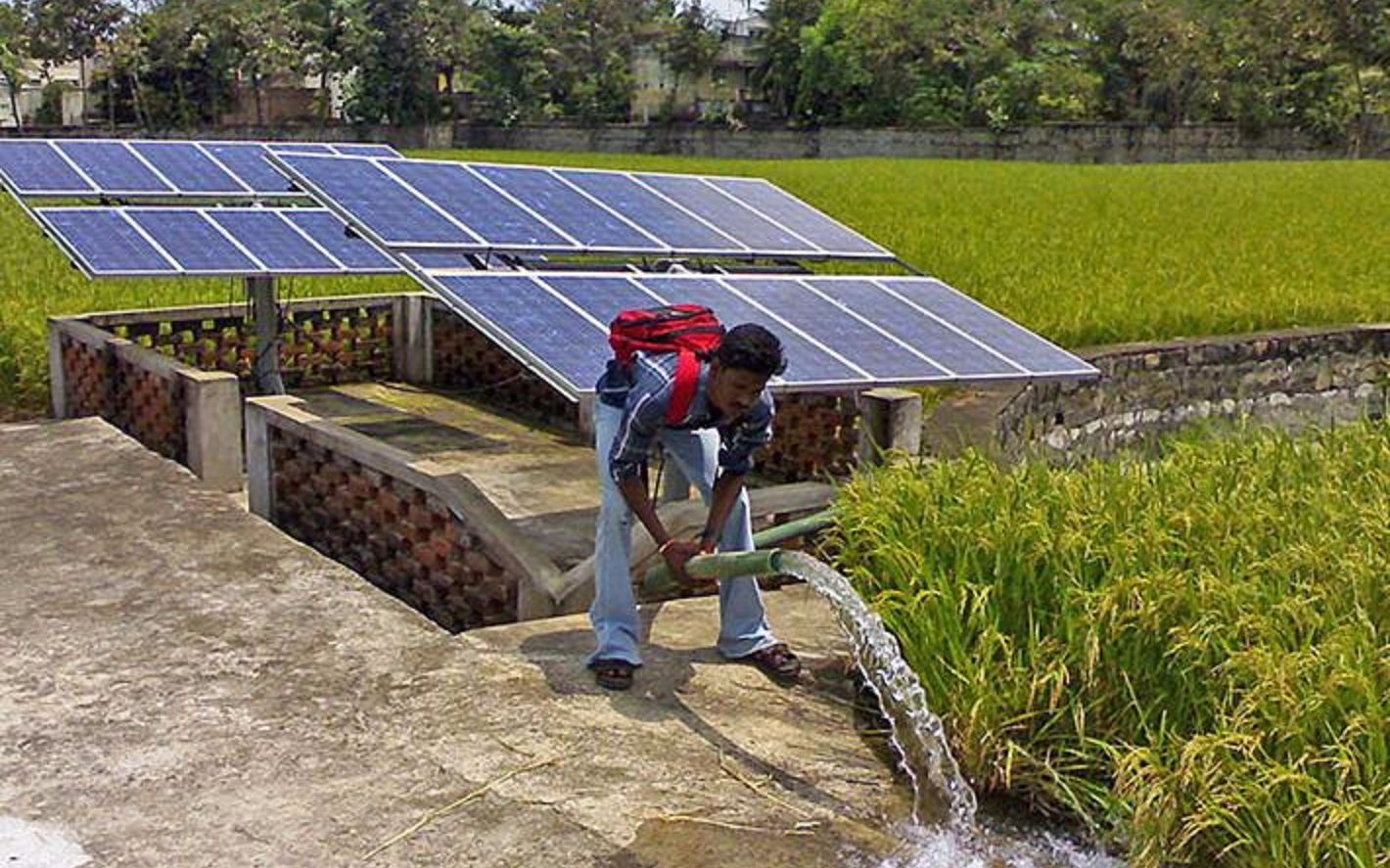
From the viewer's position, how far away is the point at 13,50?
59312 mm

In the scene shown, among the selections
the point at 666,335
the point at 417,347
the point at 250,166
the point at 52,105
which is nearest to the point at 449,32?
the point at 52,105

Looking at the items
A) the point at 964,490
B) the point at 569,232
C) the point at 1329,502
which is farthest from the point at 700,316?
the point at 569,232

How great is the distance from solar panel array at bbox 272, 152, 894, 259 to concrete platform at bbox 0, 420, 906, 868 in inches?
69.1

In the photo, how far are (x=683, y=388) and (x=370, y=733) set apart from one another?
4.39ft

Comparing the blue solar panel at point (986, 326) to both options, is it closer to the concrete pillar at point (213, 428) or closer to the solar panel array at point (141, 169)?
the concrete pillar at point (213, 428)

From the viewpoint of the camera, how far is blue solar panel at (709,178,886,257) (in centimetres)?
817

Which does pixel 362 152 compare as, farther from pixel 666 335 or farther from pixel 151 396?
pixel 666 335

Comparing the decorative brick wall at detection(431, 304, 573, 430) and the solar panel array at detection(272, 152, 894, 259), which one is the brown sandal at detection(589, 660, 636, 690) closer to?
the solar panel array at detection(272, 152, 894, 259)

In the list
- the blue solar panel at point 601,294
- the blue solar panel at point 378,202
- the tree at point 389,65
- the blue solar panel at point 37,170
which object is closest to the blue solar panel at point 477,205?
the blue solar panel at point 378,202

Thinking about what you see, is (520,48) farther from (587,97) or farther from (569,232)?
(569,232)

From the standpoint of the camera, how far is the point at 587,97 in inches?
2345

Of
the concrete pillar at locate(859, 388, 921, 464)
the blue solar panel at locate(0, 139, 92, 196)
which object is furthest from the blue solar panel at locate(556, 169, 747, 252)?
the blue solar panel at locate(0, 139, 92, 196)

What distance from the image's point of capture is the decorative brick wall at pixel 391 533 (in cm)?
561

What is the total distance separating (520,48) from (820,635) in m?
57.3
